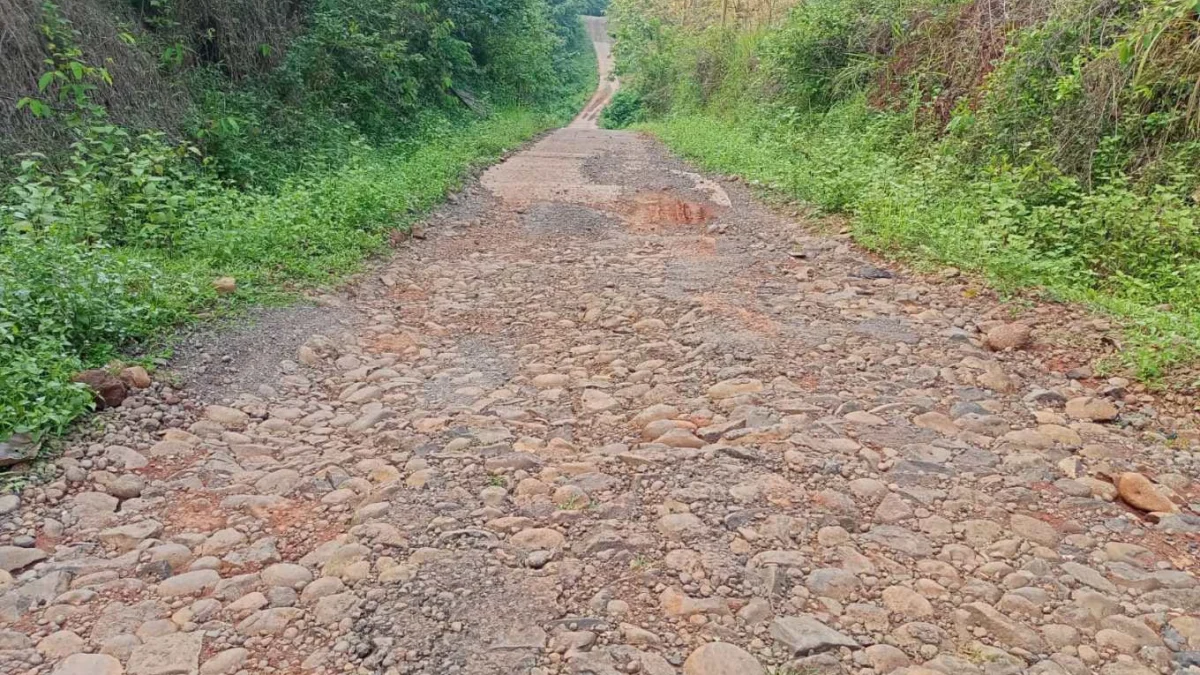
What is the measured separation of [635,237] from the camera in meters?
6.66

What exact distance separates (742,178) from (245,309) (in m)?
6.34

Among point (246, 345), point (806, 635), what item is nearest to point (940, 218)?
point (806, 635)

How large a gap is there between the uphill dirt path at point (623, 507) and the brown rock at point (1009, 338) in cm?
2

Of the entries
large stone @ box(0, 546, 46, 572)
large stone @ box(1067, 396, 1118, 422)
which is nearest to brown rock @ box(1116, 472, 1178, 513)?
large stone @ box(1067, 396, 1118, 422)

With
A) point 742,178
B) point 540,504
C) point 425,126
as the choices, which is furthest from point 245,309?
point 425,126

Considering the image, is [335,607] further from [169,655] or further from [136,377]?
[136,377]

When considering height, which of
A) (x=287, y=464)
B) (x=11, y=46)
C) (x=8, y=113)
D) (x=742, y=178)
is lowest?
(x=742, y=178)

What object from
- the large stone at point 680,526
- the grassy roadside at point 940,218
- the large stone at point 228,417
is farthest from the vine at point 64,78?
the grassy roadside at point 940,218

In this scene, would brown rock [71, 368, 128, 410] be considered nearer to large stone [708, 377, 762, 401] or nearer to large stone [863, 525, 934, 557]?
large stone [708, 377, 762, 401]

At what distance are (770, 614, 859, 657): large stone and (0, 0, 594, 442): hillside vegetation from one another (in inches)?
110

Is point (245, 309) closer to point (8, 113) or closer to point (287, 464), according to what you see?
point (287, 464)

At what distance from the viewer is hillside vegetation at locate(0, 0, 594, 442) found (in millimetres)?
3689

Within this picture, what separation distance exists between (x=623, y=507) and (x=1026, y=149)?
5129 millimetres

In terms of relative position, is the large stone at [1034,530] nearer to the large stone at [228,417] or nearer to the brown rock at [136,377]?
the large stone at [228,417]
